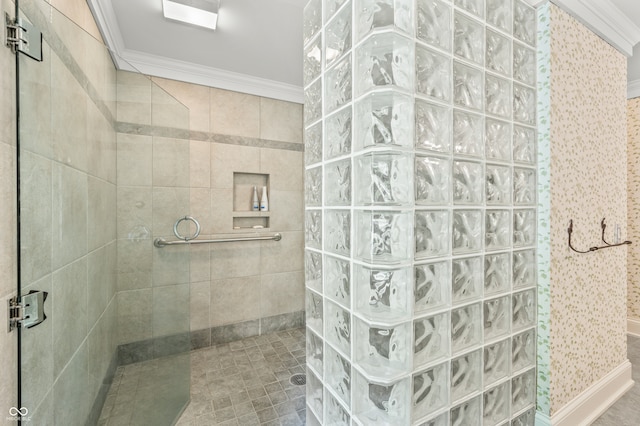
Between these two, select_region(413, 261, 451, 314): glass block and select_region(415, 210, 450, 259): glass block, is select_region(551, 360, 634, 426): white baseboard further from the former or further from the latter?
select_region(415, 210, 450, 259): glass block

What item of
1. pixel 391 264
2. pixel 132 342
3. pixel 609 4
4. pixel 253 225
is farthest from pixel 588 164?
pixel 132 342

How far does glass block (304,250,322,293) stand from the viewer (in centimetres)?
113

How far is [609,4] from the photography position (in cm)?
150

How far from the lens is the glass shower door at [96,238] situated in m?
0.88

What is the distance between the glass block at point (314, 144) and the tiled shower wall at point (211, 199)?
1094 millimetres

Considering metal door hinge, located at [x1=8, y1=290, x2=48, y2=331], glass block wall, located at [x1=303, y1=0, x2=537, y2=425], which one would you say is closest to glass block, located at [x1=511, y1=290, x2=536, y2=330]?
glass block wall, located at [x1=303, y1=0, x2=537, y2=425]

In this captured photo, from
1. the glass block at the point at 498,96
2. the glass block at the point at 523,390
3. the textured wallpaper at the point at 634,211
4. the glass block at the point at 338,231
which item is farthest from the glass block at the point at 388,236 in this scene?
the textured wallpaper at the point at 634,211

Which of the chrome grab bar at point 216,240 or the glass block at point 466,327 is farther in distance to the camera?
the chrome grab bar at point 216,240

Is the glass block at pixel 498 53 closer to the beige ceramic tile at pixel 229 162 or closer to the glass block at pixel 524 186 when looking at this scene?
the glass block at pixel 524 186

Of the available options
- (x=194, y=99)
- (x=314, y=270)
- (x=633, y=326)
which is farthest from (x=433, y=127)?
(x=633, y=326)

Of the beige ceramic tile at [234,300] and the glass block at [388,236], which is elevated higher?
the glass block at [388,236]

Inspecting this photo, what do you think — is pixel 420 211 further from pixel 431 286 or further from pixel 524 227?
pixel 524 227

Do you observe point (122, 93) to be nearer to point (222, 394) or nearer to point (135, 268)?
point (135, 268)

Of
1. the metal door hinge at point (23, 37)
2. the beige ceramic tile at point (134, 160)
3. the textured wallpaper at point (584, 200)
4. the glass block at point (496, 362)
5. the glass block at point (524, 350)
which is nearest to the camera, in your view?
the metal door hinge at point (23, 37)
